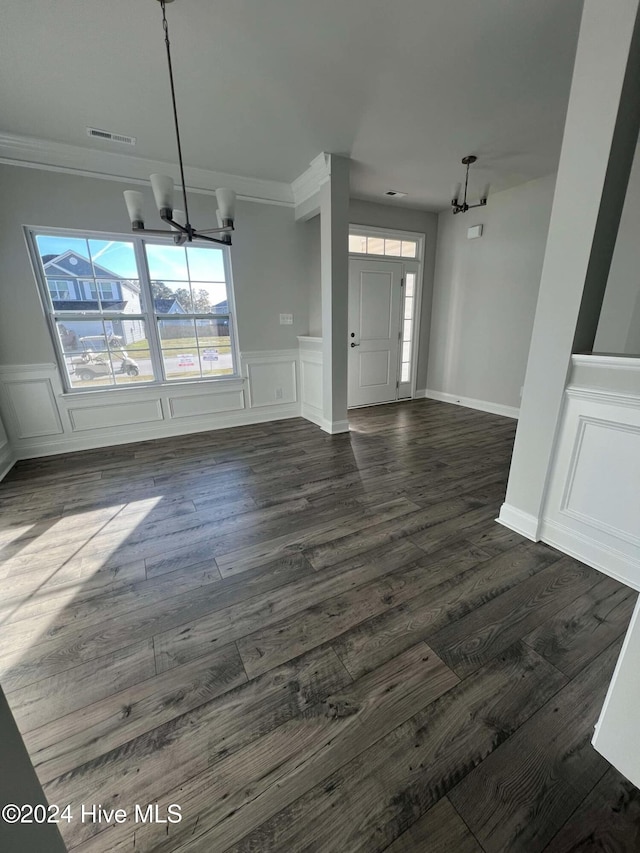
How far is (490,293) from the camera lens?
467cm

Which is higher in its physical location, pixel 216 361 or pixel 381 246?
pixel 381 246

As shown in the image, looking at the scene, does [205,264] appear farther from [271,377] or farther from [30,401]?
[30,401]

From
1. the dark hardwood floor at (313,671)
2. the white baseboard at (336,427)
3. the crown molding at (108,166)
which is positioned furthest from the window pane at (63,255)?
the white baseboard at (336,427)

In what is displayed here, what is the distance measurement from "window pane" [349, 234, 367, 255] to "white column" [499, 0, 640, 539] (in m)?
3.23

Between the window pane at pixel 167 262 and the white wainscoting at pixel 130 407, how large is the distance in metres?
1.16

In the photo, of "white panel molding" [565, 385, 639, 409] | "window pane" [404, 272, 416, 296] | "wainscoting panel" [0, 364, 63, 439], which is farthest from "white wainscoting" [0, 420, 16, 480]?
"window pane" [404, 272, 416, 296]

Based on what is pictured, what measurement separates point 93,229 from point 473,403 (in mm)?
5206

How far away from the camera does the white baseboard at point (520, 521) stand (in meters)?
2.08

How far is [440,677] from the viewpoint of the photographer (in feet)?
4.26

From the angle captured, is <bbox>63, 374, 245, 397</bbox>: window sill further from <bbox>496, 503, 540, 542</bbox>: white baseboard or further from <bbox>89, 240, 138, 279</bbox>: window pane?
<bbox>496, 503, 540, 542</bbox>: white baseboard

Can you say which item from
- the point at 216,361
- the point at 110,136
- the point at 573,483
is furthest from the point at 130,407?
the point at 573,483

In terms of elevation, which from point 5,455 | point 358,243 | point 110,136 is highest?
point 110,136

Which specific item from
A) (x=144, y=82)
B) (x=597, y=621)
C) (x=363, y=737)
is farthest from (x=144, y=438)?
(x=597, y=621)

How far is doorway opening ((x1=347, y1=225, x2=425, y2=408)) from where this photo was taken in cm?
480
